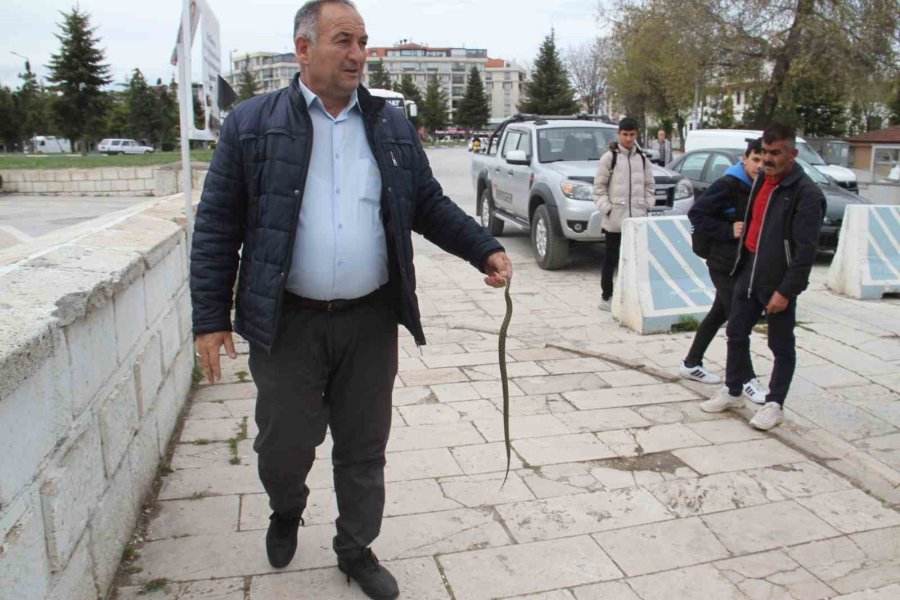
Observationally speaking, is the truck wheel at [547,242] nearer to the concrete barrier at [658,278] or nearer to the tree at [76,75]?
the concrete barrier at [658,278]

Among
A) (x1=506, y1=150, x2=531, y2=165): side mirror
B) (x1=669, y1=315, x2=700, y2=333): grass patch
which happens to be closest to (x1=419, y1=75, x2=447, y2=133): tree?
(x1=506, y1=150, x2=531, y2=165): side mirror

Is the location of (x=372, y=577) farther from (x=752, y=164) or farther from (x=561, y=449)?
(x=752, y=164)

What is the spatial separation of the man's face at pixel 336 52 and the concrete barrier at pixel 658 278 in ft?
15.7

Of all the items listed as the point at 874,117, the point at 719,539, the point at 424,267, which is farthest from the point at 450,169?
the point at 719,539

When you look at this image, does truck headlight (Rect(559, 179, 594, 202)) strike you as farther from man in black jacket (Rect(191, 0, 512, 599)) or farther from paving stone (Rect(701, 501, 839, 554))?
man in black jacket (Rect(191, 0, 512, 599))

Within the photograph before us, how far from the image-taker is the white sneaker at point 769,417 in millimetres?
4523

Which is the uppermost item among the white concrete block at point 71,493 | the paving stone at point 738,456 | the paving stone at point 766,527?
the white concrete block at point 71,493

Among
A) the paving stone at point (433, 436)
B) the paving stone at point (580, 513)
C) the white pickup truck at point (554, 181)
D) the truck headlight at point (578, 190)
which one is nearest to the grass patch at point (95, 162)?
the white pickup truck at point (554, 181)

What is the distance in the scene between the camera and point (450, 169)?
3247cm

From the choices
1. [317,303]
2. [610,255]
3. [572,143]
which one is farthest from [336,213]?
[572,143]

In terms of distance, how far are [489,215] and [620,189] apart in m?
5.17

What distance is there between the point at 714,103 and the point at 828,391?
129 ft

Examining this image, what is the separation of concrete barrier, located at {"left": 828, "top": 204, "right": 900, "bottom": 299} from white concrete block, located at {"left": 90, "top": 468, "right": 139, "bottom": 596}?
7.61m

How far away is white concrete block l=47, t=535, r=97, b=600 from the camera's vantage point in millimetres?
2318
